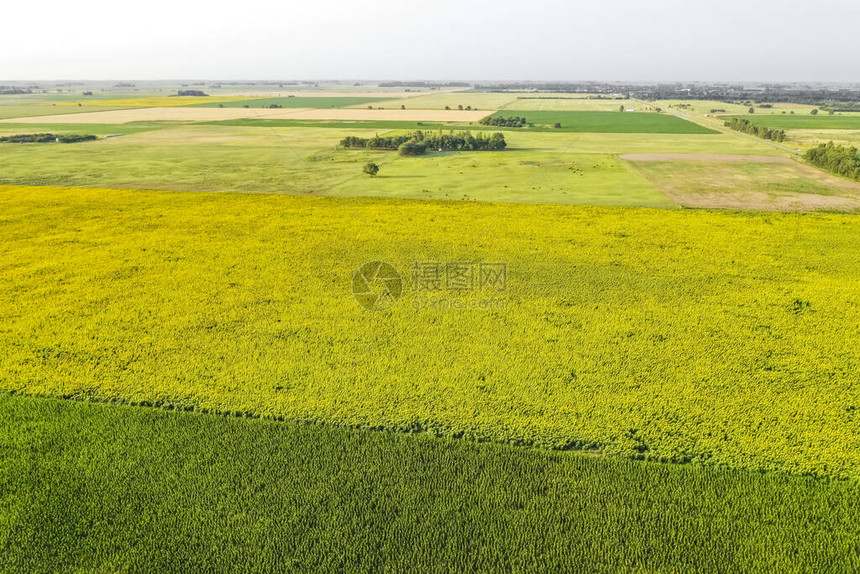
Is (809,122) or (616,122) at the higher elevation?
(616,122)

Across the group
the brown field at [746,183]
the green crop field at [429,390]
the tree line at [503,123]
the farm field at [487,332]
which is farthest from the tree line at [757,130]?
the farm field at [487,332]

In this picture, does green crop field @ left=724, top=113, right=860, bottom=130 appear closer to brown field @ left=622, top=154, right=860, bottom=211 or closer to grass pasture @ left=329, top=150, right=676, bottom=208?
brown field @ left=622, top=154, right=860, bottom=211

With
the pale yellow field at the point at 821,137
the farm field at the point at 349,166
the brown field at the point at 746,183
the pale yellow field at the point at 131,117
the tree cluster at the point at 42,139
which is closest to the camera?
the brown field at the point at 746,183

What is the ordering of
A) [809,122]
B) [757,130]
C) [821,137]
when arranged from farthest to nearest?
[809,122] < [757,130] < [821,137]

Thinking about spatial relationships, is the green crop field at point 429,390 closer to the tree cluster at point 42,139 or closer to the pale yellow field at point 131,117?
the tree cluster at point 42,139

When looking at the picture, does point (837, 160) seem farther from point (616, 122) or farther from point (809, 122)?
point (809, 122)

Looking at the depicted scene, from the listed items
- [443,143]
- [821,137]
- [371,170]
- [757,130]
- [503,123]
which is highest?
[503,123]

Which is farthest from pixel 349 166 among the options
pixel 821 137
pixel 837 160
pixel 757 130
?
pixel 821 137
